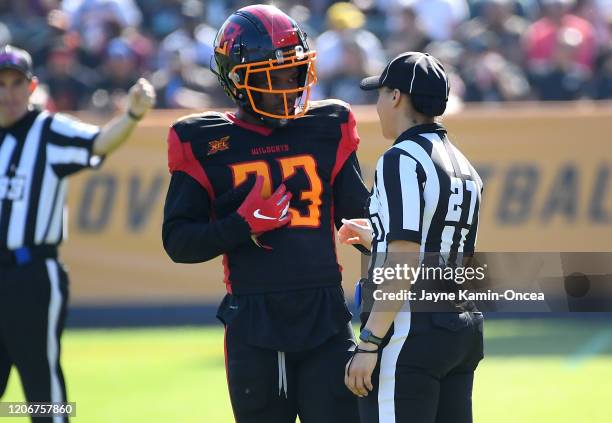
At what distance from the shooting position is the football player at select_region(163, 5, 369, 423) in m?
4.16

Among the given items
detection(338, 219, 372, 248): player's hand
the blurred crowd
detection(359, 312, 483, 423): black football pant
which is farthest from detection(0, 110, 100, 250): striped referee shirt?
the blurred crowd

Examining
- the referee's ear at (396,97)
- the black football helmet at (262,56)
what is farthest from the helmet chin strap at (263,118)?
the referee's ear at (396,97)

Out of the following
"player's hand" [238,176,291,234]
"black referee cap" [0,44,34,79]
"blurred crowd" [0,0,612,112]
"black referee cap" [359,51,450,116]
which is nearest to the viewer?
"black referee cap" [359,51,450,116]

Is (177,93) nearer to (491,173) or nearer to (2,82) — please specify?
(491,173)

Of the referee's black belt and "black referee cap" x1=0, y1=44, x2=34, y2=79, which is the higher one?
"black referee cap" x1=0, y1=44, x2=34, y2=79

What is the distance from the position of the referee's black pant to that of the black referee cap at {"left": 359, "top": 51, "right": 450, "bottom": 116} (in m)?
2.46

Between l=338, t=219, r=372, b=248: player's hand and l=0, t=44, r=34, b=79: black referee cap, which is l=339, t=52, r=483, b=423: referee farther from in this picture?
l=0, t=44, r=34, b=79: black referee cap

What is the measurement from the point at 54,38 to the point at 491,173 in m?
6.22

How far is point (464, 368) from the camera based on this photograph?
3.92m

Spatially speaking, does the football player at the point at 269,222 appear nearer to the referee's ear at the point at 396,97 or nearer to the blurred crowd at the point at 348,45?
the referee's ear at the point at 396,97

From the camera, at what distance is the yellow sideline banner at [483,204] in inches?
406

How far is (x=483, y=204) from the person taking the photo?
1036 cm

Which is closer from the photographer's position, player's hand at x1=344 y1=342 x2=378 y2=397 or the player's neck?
player's hand at x1=344 y1=342 x2=378 y2=397

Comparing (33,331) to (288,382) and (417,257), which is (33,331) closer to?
(288,382)
